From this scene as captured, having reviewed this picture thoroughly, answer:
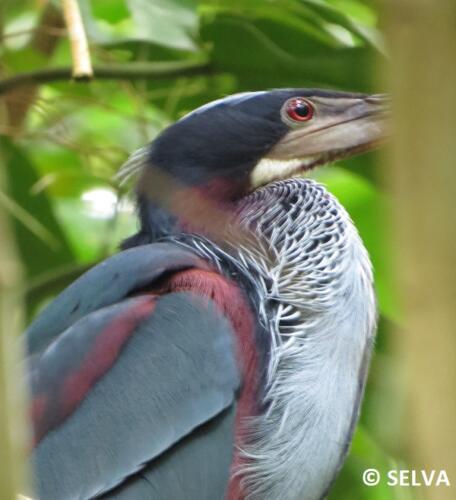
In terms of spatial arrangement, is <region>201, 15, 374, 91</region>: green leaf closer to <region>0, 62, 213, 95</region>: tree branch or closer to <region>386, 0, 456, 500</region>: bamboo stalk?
<region>0, 62, 213, 95</region>: tree branch

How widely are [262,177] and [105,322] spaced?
836mm

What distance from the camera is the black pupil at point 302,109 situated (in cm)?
338

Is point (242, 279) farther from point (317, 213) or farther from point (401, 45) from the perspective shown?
point (401, 45)

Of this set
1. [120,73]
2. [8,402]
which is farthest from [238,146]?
[8,402]

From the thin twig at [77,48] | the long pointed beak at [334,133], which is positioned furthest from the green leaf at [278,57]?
the thin twig at [77,48]

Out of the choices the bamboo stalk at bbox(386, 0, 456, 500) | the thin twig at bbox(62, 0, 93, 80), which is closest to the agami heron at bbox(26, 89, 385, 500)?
the thin twig at bbox(62, 0, 93, 80)

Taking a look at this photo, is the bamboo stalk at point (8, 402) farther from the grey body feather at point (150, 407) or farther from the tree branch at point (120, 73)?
the tree branch at point (120, 73)

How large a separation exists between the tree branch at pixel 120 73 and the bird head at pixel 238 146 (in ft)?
0.52

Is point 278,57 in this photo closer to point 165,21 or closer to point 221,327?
point 165,21

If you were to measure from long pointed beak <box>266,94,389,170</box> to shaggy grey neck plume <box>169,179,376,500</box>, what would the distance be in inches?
4.0

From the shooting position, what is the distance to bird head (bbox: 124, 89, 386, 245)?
10.9 feet

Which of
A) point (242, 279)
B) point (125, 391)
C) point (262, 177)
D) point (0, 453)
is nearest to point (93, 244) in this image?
point (262, 177)

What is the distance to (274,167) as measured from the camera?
343cm

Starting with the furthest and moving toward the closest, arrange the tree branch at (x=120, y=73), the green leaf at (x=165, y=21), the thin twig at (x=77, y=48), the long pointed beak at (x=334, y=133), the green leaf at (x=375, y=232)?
the green leaf at (x=375, y=232)
the long pointed beak at (x=334, y=133)
the tree branch at (x=120, y=73)
the green leaf at (x=165, y=21)
the thin twig at (x=77, y=48)
